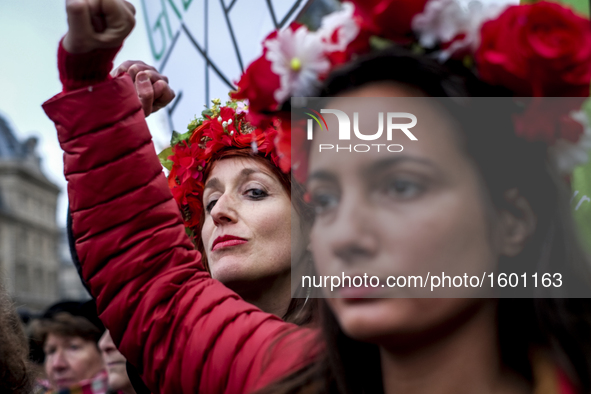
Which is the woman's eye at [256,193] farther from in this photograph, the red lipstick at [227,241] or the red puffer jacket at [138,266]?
the red puffer jacket at [138,266]

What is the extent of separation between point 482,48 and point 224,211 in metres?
1.30

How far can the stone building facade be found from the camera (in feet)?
137

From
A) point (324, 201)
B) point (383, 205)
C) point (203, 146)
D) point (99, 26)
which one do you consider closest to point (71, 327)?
point (203, 146)

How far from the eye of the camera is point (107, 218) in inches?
53.2

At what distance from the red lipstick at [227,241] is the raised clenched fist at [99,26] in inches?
37.2

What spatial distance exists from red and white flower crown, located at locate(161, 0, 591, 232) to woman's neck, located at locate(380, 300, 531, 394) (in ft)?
0.99

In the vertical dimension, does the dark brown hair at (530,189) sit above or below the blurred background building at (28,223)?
above

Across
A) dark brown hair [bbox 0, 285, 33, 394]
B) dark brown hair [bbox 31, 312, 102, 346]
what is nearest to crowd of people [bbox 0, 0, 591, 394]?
dark brown hair [bbox 0, 285, 33, 394]

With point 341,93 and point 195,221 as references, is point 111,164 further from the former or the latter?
point 195,221

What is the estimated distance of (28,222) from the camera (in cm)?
4416

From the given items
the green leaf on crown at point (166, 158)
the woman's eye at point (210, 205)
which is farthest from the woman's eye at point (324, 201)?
the green leaf on crown at point (166, 158)

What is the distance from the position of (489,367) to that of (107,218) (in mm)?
869

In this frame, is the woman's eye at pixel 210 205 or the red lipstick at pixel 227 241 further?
the woman's eye at pixel 210 205

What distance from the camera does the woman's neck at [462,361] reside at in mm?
1001
